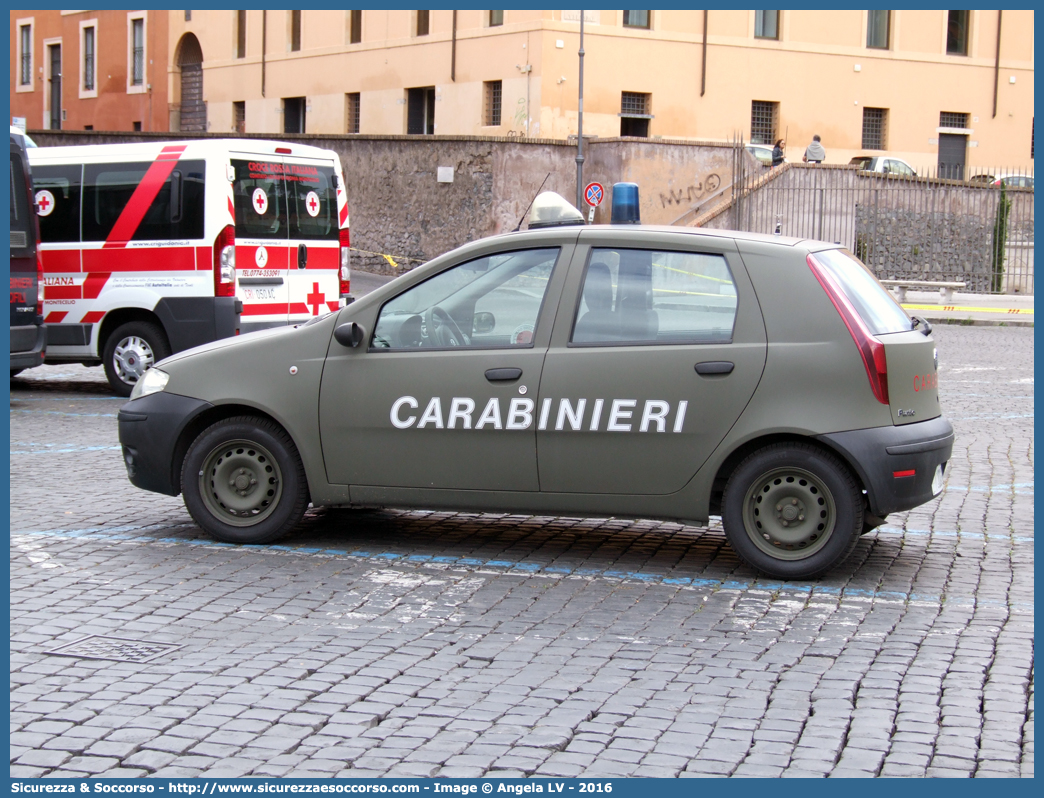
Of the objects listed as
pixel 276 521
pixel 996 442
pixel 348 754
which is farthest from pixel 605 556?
pixel 996 442

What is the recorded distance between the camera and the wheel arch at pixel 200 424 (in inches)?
271

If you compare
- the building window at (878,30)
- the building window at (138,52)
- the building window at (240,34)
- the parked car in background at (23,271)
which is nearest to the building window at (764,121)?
the building window at (878,30)

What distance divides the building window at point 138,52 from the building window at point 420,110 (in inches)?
605

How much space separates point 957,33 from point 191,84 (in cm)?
2946

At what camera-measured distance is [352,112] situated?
1902 inches

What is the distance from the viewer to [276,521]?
22.5 feet

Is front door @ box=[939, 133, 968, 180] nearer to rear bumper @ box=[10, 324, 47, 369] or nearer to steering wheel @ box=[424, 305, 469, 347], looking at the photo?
rear bumper @ box=[10, 324, 47, 369]

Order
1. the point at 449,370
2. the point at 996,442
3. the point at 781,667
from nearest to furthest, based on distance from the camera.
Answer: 1. the point at 781,667
2. the point at 449,370
3. the point at 996,442

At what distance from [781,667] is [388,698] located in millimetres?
1463

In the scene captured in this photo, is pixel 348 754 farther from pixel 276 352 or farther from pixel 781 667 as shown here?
pixel 276 352

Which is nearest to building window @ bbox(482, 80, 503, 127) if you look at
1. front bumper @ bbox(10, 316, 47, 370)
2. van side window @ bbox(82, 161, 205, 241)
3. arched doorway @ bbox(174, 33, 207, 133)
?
arched doorway @ bbox(174, 33, 207, 133)

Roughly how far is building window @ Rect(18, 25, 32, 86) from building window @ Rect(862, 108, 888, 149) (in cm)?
3698

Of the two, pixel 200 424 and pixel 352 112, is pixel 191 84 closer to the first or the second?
pixel 352 112

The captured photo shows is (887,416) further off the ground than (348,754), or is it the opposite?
(887,416)
